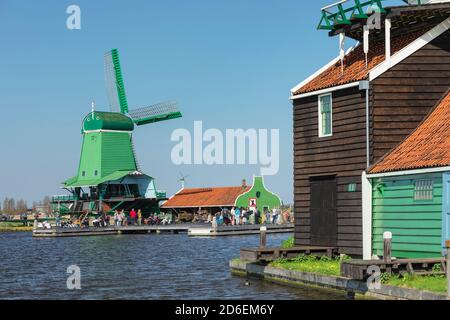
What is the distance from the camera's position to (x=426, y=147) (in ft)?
78.0

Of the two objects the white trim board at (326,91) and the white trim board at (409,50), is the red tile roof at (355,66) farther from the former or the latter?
the white trim board at (409,50)

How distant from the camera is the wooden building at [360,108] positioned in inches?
1015

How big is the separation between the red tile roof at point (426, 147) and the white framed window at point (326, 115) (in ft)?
9.23

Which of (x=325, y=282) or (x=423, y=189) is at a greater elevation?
(x=423, y=189)

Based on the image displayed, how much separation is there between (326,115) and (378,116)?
8.35 ft

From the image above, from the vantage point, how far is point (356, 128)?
2616 cm

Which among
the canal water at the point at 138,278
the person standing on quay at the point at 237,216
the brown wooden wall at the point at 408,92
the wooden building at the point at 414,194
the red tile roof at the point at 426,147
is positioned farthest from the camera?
the person standing on quay at the point at 237,216

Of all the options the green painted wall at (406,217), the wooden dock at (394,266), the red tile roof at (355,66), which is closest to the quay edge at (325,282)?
the wooden dock at (394,266)

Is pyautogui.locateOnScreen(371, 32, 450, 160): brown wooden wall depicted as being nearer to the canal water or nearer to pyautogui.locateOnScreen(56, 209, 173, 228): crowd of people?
the canal water

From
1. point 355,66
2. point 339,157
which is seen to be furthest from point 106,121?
point 339,157

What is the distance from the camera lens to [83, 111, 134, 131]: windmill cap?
290 ft

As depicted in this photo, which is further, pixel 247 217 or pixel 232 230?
pixel 247 217

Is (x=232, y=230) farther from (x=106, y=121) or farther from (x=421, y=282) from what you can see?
(x=421, y=282)
